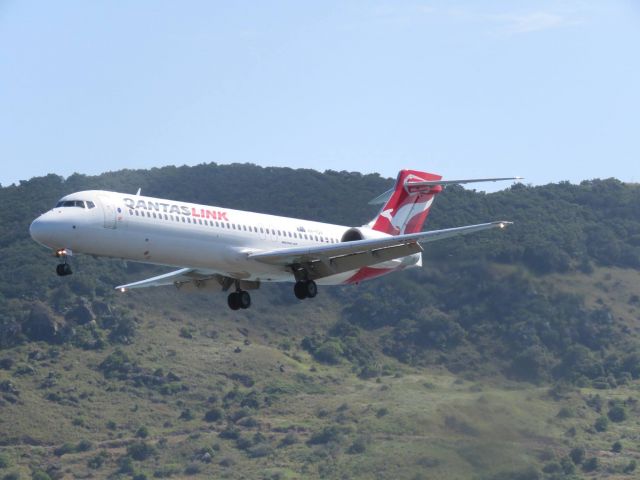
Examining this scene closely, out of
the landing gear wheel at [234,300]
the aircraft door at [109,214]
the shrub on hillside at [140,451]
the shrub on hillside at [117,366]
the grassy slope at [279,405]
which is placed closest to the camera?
the aircraft door at [109,214]

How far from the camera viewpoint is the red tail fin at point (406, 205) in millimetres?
60719

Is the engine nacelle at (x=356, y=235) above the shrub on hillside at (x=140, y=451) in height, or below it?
above

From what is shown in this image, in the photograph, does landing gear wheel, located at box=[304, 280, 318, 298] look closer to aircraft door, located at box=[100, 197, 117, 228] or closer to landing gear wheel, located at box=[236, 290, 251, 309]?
landing gear wheel, located at box=[236, 290, 251, 309]

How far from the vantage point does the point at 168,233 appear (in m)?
48.4

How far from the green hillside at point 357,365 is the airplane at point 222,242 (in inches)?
575

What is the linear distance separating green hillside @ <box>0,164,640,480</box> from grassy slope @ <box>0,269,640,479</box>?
0.16 meters

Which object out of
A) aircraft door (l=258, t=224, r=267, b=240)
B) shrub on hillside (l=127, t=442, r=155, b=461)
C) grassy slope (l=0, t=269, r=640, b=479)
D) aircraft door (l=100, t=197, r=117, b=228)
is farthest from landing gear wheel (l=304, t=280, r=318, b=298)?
A: shrub on hillside (l=127, t=442, r=155, b=461)

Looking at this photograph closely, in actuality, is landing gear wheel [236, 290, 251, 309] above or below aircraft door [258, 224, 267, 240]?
below

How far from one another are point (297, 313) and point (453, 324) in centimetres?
2101

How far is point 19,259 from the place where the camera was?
396ft

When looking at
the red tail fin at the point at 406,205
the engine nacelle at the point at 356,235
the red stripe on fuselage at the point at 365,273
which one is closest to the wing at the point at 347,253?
the red stripe on fuselage at the point at 365,273

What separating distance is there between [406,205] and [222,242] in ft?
44.6

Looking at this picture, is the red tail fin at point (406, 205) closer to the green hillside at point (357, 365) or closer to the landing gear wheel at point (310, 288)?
the landing gear wheel at point (310, 288)

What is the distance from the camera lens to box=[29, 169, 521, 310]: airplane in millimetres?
46719
